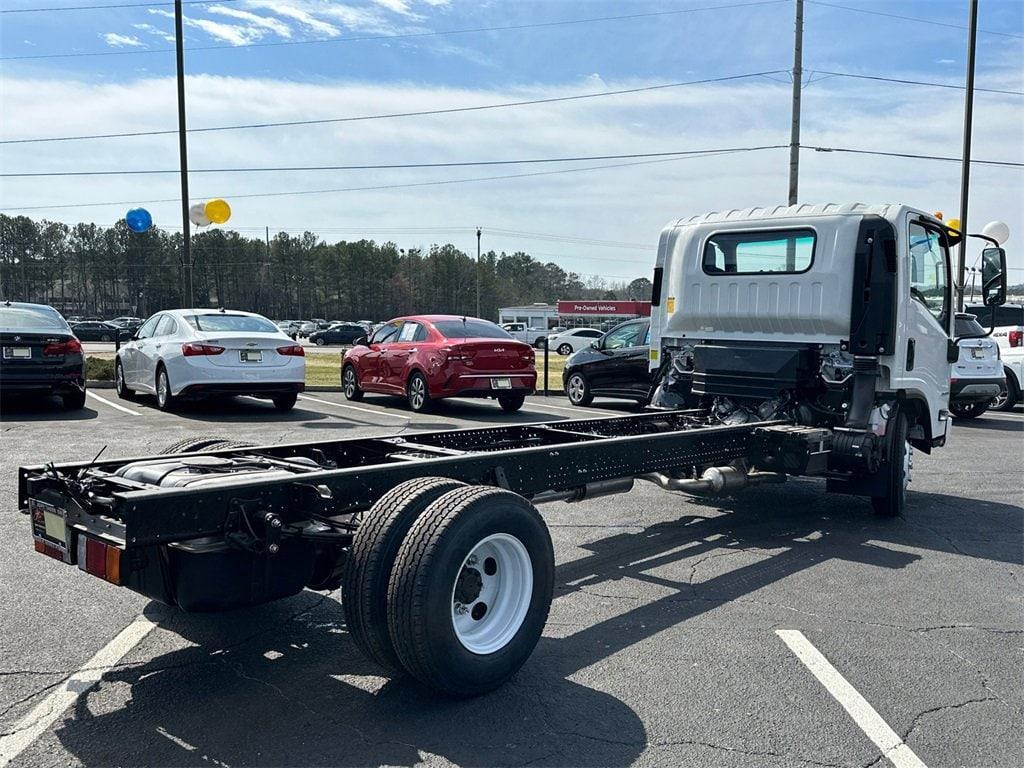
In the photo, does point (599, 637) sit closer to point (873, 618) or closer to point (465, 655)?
point (465, 655)

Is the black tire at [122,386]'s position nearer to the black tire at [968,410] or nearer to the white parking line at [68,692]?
the white parking line at [68,692]

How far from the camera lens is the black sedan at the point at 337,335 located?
58.6 meters

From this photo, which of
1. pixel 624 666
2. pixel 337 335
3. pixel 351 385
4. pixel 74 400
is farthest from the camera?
pixel 337 335

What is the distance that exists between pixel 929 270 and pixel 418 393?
814 centimetres

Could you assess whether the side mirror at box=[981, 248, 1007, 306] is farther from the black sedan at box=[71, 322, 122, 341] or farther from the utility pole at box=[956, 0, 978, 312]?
the black sedan at box=[71, 322, 122, 341]

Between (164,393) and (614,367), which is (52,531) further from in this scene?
(614,367)

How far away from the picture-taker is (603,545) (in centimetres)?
613

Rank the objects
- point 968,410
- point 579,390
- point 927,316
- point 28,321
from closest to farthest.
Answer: point 927,316 → point 28,321 → point 968,410 → point 579,390

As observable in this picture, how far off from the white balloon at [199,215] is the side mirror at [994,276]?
48.6 ft

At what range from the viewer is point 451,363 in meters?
13.1

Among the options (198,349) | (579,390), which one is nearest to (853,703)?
(198,349)

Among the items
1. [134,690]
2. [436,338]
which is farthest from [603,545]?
[436,338]

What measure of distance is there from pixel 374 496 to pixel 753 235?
472 cm

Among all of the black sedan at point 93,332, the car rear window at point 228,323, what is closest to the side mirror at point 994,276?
the car rear window at point 228,323
